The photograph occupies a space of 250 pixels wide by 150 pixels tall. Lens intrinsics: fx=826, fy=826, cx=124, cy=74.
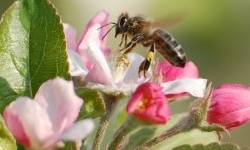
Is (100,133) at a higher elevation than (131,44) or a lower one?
lower

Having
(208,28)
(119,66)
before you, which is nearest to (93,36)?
(119,66)

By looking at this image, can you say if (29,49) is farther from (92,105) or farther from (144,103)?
(144,103)

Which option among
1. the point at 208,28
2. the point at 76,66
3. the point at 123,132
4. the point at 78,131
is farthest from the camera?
the point at 208,28

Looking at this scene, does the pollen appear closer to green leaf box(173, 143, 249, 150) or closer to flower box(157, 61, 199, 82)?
green leaf box(173, 143, 249, 150)

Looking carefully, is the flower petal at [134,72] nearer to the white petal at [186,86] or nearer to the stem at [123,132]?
the white petal at [186,86]

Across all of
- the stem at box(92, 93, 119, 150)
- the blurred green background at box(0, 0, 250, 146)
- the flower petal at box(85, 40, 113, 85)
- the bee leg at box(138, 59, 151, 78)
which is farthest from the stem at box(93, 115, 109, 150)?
the blurred green background at box(0, 0, 250, 146)

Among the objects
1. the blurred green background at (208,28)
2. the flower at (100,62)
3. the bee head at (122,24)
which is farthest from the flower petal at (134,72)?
the blurred green background at (208,28)
